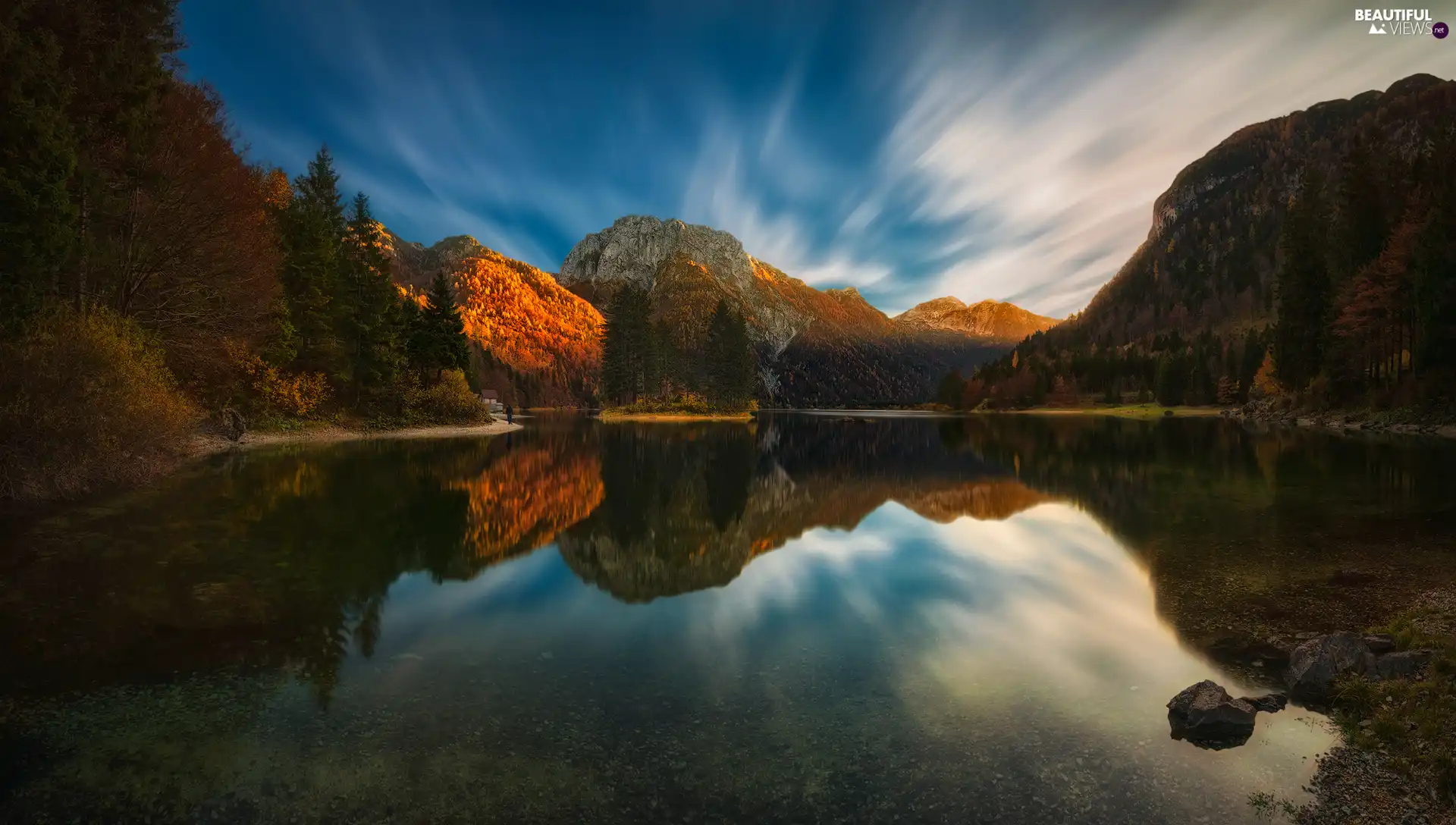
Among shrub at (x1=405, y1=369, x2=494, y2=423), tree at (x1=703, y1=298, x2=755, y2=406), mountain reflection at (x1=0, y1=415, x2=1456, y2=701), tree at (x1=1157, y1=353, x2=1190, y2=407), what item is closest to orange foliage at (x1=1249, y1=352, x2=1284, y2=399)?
tree at (x1=1157, y1=353, x2=1190, y2=407)

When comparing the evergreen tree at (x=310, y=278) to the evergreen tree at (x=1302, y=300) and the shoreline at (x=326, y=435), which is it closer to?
the shoreline at (x=326, y=435)

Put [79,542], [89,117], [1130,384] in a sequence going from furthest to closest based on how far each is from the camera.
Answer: [1130,384] < [89,117] < [79,542]

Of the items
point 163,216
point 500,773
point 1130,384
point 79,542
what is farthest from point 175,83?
point 1130,384

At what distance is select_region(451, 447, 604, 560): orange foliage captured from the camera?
1708 centimetres

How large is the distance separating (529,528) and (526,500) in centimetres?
496

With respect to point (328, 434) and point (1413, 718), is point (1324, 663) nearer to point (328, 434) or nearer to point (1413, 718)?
point (1413, 718)

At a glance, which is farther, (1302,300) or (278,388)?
(1302,300)

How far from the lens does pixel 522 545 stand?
1655 cm

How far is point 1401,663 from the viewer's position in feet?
25.8

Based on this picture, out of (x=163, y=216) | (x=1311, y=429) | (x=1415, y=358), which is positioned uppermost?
(x=163, y=216)

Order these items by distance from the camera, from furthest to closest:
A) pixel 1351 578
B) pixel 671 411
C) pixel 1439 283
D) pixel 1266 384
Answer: pixel 671 411 < pixel 1266 384 < pixel 1439 283 < pixel 1351 578

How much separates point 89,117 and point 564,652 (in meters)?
30.0

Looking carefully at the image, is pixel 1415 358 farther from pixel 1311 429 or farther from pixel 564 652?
pixel 564 652

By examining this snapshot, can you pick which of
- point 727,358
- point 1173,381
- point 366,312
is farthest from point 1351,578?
point 1173,381
